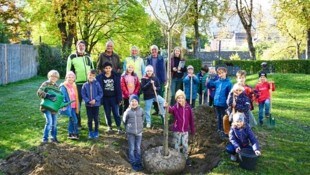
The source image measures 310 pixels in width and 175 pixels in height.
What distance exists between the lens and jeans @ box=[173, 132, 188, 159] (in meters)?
8.41

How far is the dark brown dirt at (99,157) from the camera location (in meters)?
6.80

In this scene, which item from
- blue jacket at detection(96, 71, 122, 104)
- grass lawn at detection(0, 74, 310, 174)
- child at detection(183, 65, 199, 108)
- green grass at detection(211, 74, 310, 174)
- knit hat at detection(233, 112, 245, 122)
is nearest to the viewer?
green grass at detection(211, 74, 310, 174)

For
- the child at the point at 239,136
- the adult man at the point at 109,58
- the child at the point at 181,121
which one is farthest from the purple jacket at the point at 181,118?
the adult man at the point at 109,58

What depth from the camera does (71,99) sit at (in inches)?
344

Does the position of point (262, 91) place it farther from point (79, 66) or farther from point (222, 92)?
point (79, 66)

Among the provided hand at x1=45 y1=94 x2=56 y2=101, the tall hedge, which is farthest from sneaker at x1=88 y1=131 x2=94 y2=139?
the tall hedge

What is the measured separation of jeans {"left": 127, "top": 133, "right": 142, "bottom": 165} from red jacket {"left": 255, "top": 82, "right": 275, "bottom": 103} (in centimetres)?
422

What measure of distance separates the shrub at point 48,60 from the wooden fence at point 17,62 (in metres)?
0.74

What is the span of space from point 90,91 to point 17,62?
14.8 metres

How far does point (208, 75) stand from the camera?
1140 centimetres

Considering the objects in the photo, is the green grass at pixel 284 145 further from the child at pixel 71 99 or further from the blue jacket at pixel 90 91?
the child at pixel 71 99

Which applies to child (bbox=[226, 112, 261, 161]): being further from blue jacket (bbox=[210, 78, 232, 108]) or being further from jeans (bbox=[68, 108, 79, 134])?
jeans (bbox=[68, 108, 79, 134])

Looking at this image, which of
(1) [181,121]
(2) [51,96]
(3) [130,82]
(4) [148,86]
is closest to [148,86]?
(4) [148,86]

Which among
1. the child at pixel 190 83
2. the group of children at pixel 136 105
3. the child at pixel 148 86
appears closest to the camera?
the group of children at pixel 136 105
